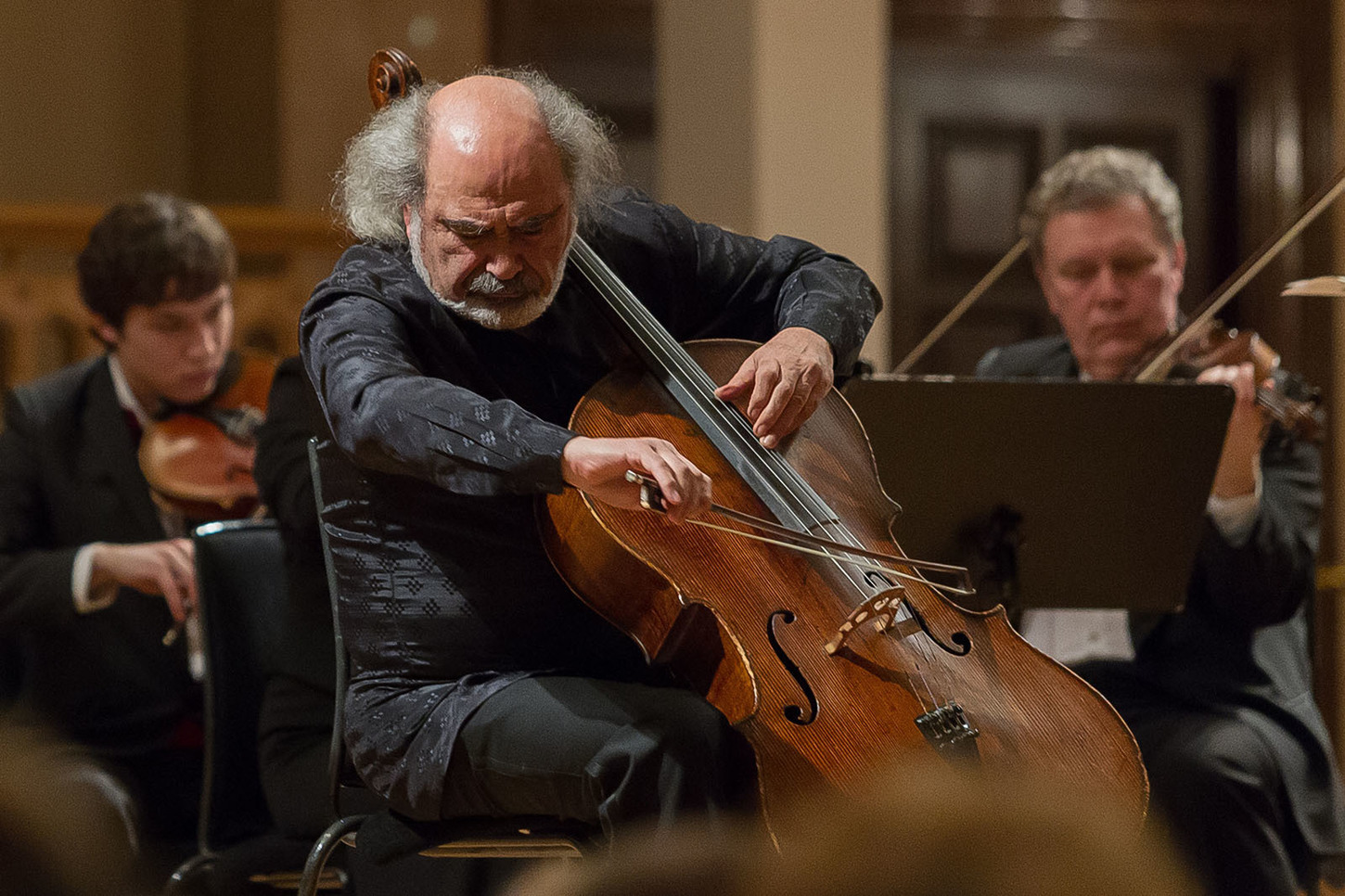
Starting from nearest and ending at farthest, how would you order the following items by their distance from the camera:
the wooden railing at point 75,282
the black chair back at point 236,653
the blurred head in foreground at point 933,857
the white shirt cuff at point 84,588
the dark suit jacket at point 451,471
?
the blurred head in foreground at point 933,857, the dark suit jacket at point 451,471, the black chair back at point 236,653, the white shirt cuff at point 84,588, the wooden railing at point 75,282

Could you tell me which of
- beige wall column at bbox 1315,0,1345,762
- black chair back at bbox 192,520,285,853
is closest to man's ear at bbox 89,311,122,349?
black chair back at bbox 192,520,285,853

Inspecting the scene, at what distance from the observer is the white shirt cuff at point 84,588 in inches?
90.2

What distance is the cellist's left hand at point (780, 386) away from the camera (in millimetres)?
1521

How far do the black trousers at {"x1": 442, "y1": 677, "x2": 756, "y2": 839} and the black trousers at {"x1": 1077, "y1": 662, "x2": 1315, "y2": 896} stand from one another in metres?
0.88

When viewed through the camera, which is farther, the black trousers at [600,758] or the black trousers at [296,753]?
the black trousers at [296,753]

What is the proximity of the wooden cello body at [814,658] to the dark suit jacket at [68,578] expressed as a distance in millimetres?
1145

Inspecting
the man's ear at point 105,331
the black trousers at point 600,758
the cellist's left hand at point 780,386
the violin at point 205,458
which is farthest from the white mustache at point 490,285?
the man's ear at point 105,331

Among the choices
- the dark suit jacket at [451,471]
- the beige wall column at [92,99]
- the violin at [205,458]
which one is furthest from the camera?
the beige wall column at [92,99]

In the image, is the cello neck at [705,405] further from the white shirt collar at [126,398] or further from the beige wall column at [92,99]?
the beige wall column at [92,99]

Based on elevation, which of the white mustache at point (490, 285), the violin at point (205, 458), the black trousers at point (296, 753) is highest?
the white mustache at point (490, 285)

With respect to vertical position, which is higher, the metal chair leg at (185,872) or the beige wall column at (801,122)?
the beige wall column at (801,122)

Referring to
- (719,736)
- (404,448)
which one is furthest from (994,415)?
(404,448)

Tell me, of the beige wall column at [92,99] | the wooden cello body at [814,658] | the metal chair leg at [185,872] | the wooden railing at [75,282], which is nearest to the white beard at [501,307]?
the wooden cello body at [814,658]

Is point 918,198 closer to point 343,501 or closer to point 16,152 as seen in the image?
point 16,152
